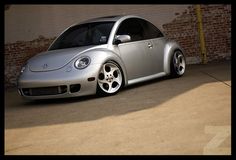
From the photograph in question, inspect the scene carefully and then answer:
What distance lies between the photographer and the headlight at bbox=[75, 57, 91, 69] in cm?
707

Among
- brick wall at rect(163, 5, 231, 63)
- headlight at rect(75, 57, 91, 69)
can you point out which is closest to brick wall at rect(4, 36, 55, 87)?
brick wall at rect(163, 5, 231, 63)

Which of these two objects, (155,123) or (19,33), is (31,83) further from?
(19,33)

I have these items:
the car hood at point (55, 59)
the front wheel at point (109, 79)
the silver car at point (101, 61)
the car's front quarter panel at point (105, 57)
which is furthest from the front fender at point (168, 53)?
the car hood at point (55, 59)

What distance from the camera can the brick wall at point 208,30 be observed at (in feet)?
37.3

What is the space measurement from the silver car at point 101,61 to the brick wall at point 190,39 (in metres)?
2.67

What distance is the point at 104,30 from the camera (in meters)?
7.91

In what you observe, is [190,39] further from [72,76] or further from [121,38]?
[72,76]

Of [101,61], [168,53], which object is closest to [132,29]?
[168,53]

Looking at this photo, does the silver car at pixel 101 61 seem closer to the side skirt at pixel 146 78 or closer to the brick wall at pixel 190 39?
the side skirt at pixel 146 78

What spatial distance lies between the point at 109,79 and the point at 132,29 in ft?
4.59

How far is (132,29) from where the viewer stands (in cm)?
822
